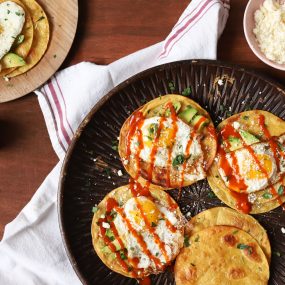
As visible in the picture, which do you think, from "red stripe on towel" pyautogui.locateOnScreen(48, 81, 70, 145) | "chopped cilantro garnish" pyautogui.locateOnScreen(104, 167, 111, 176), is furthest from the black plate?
"red stripe on towel" pyautogui.locateOnScreen(48, 81, 70, 145)

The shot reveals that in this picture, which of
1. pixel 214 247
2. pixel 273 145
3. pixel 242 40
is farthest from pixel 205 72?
pixel 214 247

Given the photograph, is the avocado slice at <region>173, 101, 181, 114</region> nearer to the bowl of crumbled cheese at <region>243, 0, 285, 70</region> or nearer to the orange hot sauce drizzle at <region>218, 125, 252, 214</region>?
the orange hot sauce drizzle at <region>218, 125, 252, 214</region>

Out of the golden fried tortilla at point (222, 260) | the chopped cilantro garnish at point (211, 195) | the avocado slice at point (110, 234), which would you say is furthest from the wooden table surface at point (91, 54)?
the golden fried tortilla at point (222, 260)

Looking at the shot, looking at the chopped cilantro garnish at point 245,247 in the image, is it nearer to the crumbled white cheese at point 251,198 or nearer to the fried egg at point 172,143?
the crumbled white cheese at point 251,198

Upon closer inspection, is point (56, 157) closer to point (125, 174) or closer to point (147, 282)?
point (125, 174)

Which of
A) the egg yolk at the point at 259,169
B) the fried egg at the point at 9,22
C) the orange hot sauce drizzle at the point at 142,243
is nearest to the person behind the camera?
the egg yolk at the point at 259,169

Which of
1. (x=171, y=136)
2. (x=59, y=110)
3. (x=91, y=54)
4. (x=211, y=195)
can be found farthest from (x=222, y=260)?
(x=91, y=54)
